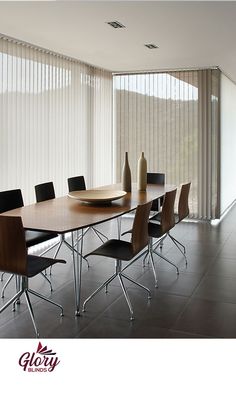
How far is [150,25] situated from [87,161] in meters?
3.39

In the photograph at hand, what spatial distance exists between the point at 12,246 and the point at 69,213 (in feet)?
2.62

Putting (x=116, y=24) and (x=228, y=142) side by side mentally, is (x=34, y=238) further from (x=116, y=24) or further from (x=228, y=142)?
(x=228, y=142)

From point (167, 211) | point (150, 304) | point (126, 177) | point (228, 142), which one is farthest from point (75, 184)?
point (228, 142)

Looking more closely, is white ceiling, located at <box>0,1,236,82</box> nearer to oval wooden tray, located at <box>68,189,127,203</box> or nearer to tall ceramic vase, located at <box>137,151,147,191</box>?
tall ceramic vase, located at <box>137,151,147,191</box>

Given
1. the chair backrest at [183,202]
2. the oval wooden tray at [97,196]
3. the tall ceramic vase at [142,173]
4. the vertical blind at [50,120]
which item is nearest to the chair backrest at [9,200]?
the oval wooden tray at [97,196]

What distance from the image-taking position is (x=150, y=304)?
3895 mm

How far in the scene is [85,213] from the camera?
387 centimetres

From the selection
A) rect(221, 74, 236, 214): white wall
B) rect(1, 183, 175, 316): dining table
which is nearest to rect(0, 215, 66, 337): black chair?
rect(1, 183, 175, 316): dining table

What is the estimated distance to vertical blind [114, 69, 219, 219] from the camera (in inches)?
293

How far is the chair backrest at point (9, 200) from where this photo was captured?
13.6 feet

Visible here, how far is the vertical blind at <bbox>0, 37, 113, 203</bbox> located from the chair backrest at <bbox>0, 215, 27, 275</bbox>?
230 cm
